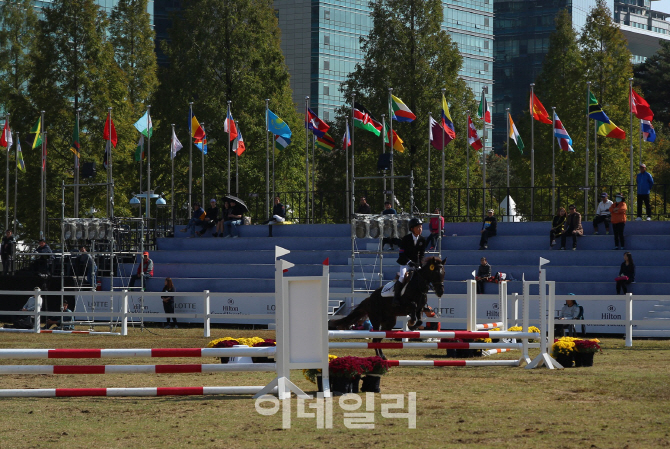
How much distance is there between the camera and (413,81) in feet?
153

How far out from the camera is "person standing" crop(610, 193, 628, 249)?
28.9m

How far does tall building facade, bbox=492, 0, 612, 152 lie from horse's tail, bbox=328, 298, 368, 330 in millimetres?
106548

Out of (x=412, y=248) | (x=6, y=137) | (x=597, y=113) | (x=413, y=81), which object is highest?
(x=413, y=81)

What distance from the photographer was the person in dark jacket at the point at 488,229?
31.1 metres

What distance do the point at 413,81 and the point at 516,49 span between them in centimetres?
8282

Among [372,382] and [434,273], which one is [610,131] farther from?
[372,382]

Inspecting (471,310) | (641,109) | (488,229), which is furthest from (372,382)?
(641,109)

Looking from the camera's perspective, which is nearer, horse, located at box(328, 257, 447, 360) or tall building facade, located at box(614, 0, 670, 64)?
horse, located at box(328, 257, 447, 360)

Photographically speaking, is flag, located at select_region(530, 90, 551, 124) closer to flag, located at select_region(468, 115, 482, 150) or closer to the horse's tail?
flag, located at select_region(468, 115, 482, 150)

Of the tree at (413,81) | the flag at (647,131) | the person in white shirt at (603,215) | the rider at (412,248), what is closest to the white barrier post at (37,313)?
the rider at (412,248)

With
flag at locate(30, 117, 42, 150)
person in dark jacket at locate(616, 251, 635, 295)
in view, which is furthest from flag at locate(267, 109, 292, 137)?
person in dark jacket at locate(616, 251, 635, 295)

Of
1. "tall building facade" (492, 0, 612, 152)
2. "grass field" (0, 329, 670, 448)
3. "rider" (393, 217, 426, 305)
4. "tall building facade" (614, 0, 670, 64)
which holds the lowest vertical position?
"grass field" (0, 329, 670, 448)

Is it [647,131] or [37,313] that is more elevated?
[647,131]

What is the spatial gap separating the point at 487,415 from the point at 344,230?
78.9 feet
